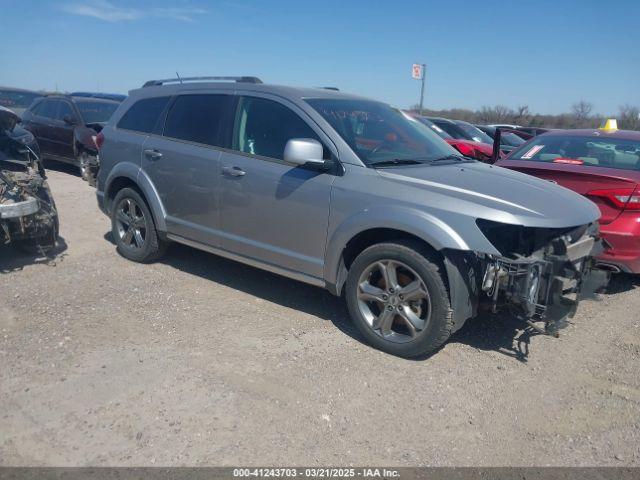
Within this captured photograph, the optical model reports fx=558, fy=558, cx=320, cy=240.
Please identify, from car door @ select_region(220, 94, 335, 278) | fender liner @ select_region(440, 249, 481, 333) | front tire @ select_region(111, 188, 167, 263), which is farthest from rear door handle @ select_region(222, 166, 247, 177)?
fender liner @ select_region(440, 249, 481, 333)

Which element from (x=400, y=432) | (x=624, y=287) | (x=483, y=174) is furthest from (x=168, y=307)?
(x=624, y=287)

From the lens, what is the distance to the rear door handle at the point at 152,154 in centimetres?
538

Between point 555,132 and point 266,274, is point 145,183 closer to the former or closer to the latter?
point 266,274

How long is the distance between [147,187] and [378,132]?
236cm

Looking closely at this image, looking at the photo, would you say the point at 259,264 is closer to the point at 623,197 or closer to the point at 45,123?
the point at 623,197

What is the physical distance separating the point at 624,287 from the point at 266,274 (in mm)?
3689

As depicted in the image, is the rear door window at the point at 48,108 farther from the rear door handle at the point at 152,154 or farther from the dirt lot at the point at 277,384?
the dirt lot at the point at 277,384

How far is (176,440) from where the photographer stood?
9.63 ft

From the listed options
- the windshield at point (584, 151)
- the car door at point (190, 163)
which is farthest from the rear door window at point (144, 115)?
the windshield at point (584, 151)

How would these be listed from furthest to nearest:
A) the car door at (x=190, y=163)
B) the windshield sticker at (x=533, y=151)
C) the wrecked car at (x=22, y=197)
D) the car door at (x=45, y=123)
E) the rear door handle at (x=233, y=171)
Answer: the car door at (x=45, y=123)
the windshield sticker at (x=533, y=151)
the wrecked car at (x=22, y=197)
the car door at (x=190, y=163)
the rear door handle at (x=233, y=171)

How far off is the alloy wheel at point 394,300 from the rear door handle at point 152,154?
250 cm

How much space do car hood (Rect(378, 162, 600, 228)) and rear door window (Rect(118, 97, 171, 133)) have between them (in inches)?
106

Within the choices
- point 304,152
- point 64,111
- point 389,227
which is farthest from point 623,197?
point 64,111

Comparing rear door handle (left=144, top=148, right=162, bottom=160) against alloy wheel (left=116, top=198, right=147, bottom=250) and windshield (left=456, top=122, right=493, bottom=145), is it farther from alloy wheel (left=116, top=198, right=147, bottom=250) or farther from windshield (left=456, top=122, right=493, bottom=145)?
windshield (left=456, top=122, right=493, bottom=145)
